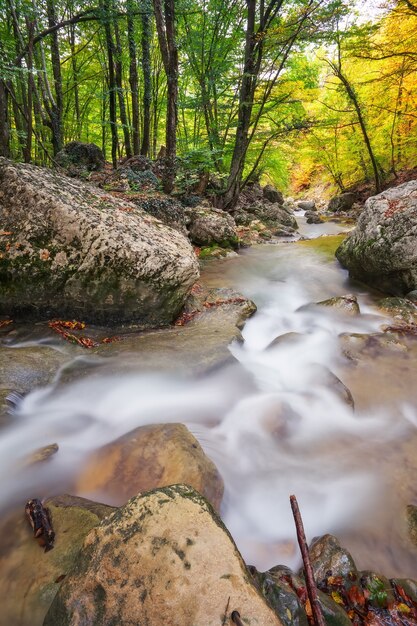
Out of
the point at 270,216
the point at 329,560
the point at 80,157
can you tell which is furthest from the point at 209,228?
the point at 329,560

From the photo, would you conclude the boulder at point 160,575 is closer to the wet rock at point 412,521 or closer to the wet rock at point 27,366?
the wet rock at point 412,521

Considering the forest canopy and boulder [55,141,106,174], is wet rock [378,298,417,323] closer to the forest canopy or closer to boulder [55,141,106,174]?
the forest canopy

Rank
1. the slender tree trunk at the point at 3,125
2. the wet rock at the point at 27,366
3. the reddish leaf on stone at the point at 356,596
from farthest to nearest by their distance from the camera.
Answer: the slender tree trunk at the point at 3,125, the wet rock at the point at 27,366, the reddish leaf on stone at the point at 356,596

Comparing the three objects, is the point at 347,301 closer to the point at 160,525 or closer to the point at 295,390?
the point at 295,390

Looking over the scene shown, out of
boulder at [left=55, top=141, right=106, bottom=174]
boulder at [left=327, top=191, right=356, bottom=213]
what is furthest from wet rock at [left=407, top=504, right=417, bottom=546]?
boulder at [left=327, top=191, right=356, bottom=213]

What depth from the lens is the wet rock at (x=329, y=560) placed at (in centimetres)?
183

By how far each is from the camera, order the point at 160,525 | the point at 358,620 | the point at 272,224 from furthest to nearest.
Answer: the point at 272,224
the point at 358,620
the point at 160,525

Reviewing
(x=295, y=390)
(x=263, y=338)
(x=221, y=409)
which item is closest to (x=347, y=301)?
(x=263, y=338)

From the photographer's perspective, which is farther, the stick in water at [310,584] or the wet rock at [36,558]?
the wet rock at [36,558]

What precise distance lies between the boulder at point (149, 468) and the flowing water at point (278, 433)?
0.18m

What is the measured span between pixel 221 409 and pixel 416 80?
16361 mm

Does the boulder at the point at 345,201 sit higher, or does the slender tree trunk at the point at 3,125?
the slender tree trunk at the point at 3,125

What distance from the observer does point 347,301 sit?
5539mm

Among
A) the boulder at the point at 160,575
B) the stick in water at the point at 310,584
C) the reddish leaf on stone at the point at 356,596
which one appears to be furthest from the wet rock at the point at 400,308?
the boulder at the point at 160,575
